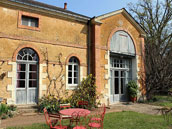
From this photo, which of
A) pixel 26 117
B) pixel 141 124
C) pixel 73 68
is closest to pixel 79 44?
pixel 73 68

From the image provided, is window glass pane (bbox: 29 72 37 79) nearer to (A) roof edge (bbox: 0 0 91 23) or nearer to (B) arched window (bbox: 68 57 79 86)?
(B) arched window (bbox: 68 57 79 86)

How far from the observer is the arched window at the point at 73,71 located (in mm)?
8562

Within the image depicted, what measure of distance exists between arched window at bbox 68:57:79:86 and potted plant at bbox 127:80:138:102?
13.4ft

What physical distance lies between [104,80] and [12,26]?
19.2 ft

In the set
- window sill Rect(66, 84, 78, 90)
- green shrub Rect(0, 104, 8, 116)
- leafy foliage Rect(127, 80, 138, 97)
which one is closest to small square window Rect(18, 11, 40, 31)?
window sill Rect(66, 84, 78, 90)

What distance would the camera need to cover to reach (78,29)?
898cm

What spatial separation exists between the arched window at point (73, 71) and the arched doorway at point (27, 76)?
6.07 ft

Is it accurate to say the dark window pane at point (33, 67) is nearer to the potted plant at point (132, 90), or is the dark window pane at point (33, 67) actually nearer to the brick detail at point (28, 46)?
the brick detail at point (28, 46)

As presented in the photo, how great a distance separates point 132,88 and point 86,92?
12.5 ft

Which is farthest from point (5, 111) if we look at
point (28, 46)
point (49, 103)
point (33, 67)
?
point (28, 46)

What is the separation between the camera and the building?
6.97 metres

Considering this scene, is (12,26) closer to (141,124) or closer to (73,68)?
(73,68)

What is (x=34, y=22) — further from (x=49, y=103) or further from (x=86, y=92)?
(x=86, y=92)

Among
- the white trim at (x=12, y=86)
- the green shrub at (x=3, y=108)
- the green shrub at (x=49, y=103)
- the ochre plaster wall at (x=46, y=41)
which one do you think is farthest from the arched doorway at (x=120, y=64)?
the green shrub at (x=3, y=108)
